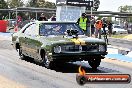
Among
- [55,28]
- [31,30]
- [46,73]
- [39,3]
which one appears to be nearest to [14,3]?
[39,3]

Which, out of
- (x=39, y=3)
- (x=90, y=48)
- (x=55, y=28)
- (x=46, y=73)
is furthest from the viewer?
(x=39, y=3)

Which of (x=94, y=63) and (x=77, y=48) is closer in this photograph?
(x=77, y=48)

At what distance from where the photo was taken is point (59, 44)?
11.0 metres

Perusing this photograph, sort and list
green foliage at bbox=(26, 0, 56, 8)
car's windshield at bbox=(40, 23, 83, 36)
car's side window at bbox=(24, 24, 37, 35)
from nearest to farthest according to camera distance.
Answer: car's windshield at bbox=(40, 23, 83, 36)
car's side window at bbox=(24, 24, 37, 35)
green foliage at bbox=(26, 0, 56, 8)

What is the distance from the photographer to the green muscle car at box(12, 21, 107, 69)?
11.0 m

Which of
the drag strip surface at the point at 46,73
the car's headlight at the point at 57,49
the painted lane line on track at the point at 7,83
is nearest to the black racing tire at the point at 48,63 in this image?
the drag strip surface at the point at 46,73

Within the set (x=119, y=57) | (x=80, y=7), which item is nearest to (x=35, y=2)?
(x=80, y=7)

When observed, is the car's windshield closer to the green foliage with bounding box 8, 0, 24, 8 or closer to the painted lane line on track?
the painted lane line on track

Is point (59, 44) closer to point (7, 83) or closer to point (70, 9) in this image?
point (7, 83)

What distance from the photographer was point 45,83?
29.1ft

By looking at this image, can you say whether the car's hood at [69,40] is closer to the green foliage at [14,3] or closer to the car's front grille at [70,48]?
the car's front grille at [70,48]

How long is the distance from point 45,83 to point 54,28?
383cm

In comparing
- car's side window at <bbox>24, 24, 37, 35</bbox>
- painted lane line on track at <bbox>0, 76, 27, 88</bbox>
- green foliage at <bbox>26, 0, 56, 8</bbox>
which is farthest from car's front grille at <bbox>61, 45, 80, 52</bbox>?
green foliage at <bbox>26, 0, 56, 8</bbox>

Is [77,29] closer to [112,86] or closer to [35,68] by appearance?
[35,68]
